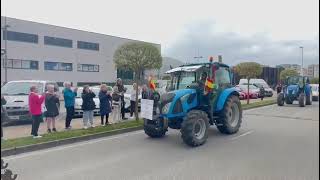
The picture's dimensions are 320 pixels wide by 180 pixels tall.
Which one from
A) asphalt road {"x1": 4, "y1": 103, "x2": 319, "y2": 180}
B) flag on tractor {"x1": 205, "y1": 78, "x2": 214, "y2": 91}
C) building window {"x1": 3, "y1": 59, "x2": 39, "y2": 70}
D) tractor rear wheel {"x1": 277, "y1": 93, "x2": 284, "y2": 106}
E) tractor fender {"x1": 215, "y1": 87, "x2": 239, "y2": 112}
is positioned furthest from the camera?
building window {"x1": 3, "y1": 59, "x2": 39, "y2": 70}

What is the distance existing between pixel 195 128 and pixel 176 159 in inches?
59.7

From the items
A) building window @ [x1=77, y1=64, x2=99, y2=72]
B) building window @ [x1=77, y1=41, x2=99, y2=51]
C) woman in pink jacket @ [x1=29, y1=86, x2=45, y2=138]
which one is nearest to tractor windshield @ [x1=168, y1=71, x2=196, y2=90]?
woman in pink jacket @ [x1=29, y1=86, x2=45, y2=138]

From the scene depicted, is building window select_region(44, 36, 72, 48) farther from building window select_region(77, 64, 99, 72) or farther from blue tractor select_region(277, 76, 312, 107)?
blue tractor select_region(277, 76, 312, 107)

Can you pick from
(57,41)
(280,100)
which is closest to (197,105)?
(280,100)

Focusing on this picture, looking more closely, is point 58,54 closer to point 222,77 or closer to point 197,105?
point 222,77

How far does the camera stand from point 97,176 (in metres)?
5.36

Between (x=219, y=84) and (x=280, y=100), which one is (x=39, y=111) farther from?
(x=280, y=100)

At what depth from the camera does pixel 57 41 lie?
4138cm

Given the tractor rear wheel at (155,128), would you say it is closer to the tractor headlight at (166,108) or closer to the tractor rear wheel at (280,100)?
the tractor headlight at (166,108)

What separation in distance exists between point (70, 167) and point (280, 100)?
17.5m

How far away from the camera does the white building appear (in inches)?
1447

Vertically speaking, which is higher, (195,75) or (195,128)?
(195,75)

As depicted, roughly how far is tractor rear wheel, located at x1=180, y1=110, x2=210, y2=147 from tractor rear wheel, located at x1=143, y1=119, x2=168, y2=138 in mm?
775

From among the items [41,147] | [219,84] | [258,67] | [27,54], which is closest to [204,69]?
[219,84]
